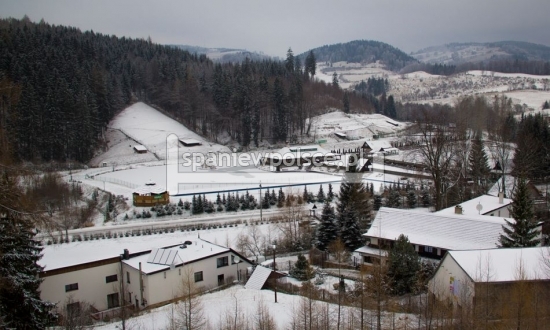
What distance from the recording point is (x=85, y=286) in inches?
856

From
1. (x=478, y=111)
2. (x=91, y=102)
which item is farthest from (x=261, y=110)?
(x=478, y=111)

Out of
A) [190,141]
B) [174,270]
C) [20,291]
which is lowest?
[174,270]

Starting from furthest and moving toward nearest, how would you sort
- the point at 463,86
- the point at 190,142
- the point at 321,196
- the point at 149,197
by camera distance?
the point at 463,86
the point at 190,142
the point at 321,196
the point at 149,197

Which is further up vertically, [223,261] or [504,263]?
[504,263]

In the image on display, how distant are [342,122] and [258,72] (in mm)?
15968

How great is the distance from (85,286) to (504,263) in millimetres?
17356

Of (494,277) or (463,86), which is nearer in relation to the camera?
(494,277)

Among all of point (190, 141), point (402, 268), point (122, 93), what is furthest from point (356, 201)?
point (122, 93)

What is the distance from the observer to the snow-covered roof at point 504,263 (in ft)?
47.9

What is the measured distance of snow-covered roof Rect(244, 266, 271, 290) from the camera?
20680 millimetres

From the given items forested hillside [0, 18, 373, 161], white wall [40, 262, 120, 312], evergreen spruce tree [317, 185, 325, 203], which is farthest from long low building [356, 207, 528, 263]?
forested hillside [0, 18, 373, 161]

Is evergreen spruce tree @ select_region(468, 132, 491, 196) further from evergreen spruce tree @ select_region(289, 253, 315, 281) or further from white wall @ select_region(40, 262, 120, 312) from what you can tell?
white wall @ select_region(40, 262, 120, 312)

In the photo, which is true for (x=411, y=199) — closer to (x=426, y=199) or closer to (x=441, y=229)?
(x=426, y=199)

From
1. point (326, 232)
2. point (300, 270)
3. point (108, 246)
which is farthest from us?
point (108, 246)
